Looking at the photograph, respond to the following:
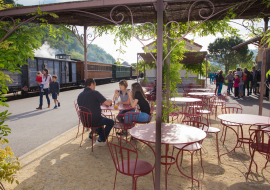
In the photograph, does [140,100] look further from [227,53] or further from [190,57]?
[227,53]

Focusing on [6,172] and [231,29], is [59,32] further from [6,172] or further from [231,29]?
[231,29]

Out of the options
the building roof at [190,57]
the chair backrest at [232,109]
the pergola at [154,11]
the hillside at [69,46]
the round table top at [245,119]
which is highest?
the hillside at [69,46]

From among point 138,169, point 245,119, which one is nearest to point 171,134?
point 138,169

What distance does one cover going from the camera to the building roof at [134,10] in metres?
2.99

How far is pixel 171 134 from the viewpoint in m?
2.98

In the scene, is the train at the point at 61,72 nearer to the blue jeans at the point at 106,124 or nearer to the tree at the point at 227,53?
the blue jeans at the point at 106,124

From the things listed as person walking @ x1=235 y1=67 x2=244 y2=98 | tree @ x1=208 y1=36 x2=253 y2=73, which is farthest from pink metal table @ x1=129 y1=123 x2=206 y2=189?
tree @ x1=208 y1=36 x2=253 y2=73

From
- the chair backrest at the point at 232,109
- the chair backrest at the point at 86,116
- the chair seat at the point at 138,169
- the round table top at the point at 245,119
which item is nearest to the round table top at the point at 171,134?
the chair seat at the point at 138,169

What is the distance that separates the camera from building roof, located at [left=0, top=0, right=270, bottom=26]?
299 centimetres

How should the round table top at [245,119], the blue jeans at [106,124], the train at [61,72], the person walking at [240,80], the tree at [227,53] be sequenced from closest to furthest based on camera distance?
1. the round table top at [245,119]
2. the blue jeans at [106,124]
3. the person walking at [240,80]
4. the train at [61,72]
5. the tree at [227,53]

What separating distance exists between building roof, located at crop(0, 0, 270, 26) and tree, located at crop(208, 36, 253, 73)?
4877 centimetres

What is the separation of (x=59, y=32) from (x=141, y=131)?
2.94 m

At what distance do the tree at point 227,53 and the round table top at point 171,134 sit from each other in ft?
166

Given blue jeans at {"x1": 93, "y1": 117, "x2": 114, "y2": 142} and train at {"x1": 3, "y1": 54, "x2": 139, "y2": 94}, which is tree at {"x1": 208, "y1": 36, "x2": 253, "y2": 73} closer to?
train at {"x1": 3, "y1": 54, "x2": 139, "y2": 94}
